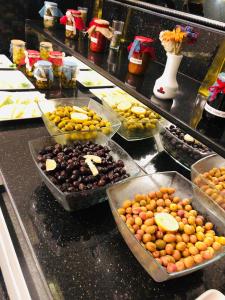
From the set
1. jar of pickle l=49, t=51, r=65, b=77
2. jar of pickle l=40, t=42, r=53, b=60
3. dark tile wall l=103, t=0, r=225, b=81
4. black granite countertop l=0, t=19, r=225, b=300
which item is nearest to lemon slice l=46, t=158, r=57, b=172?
black granite countertop l=0, t=19, r=225, b=300

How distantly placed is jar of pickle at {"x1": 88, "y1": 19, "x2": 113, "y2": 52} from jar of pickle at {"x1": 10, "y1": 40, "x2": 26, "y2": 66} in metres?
0.81

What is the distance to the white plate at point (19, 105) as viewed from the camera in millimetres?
1352

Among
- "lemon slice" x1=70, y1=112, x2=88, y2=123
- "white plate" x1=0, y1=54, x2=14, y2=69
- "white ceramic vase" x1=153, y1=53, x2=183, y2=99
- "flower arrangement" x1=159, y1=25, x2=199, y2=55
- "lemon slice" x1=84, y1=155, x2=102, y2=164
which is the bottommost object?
"white plate" x1=0, y1=54, x2=14, y2=69

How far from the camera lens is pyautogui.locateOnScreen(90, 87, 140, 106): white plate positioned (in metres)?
1.53

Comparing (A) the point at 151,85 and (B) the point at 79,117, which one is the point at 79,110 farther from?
(A) the point at 151,85

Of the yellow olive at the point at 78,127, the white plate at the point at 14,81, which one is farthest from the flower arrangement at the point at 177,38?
the white plate at the point at 14,81

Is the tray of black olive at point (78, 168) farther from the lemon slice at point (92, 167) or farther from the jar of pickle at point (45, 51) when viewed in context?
the jar of pickle at point (45, 51)

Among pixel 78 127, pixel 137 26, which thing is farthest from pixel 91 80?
pixel 78 127

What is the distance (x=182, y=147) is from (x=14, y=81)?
114 centimetres

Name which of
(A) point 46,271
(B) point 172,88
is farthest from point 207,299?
(B) point 172,88

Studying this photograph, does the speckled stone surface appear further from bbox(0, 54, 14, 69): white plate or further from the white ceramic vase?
bbox(0, 54, 14, 69): white plate

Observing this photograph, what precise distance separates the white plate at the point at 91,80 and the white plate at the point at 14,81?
13.7 inches

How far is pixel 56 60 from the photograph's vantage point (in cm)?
183

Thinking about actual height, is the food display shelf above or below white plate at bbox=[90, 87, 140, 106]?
above
